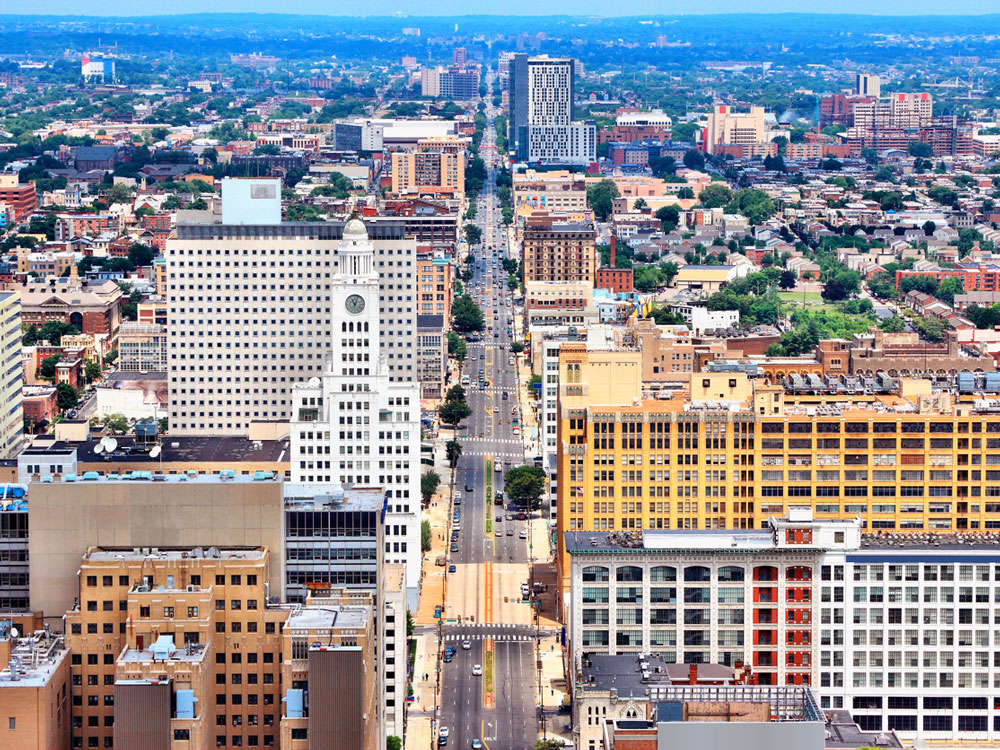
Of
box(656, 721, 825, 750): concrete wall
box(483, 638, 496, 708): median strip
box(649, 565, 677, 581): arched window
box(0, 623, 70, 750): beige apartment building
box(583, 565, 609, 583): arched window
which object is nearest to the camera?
box(656, 721, 825, 750): concrete wall

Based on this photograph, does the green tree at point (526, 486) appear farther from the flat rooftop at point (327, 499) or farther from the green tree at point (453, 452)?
the flat rooftop at point (327, 499)

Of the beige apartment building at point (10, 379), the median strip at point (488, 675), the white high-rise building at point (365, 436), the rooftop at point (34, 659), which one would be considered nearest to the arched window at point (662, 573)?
the median strip at point (488, 675)

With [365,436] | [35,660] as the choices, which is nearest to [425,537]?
[365,436]

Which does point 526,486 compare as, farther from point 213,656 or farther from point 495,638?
point 213,656

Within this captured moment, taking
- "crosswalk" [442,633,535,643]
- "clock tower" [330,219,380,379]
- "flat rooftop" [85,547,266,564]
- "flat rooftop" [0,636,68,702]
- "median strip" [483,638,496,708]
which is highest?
"clock tower" [330,219,380,379]

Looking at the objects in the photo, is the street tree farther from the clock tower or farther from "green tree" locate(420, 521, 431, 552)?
the clock tower

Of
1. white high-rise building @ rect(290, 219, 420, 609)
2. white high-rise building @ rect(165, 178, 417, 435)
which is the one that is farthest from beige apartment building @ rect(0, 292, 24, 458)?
white high-rise building @ rect(290, 219, 420, 609)
